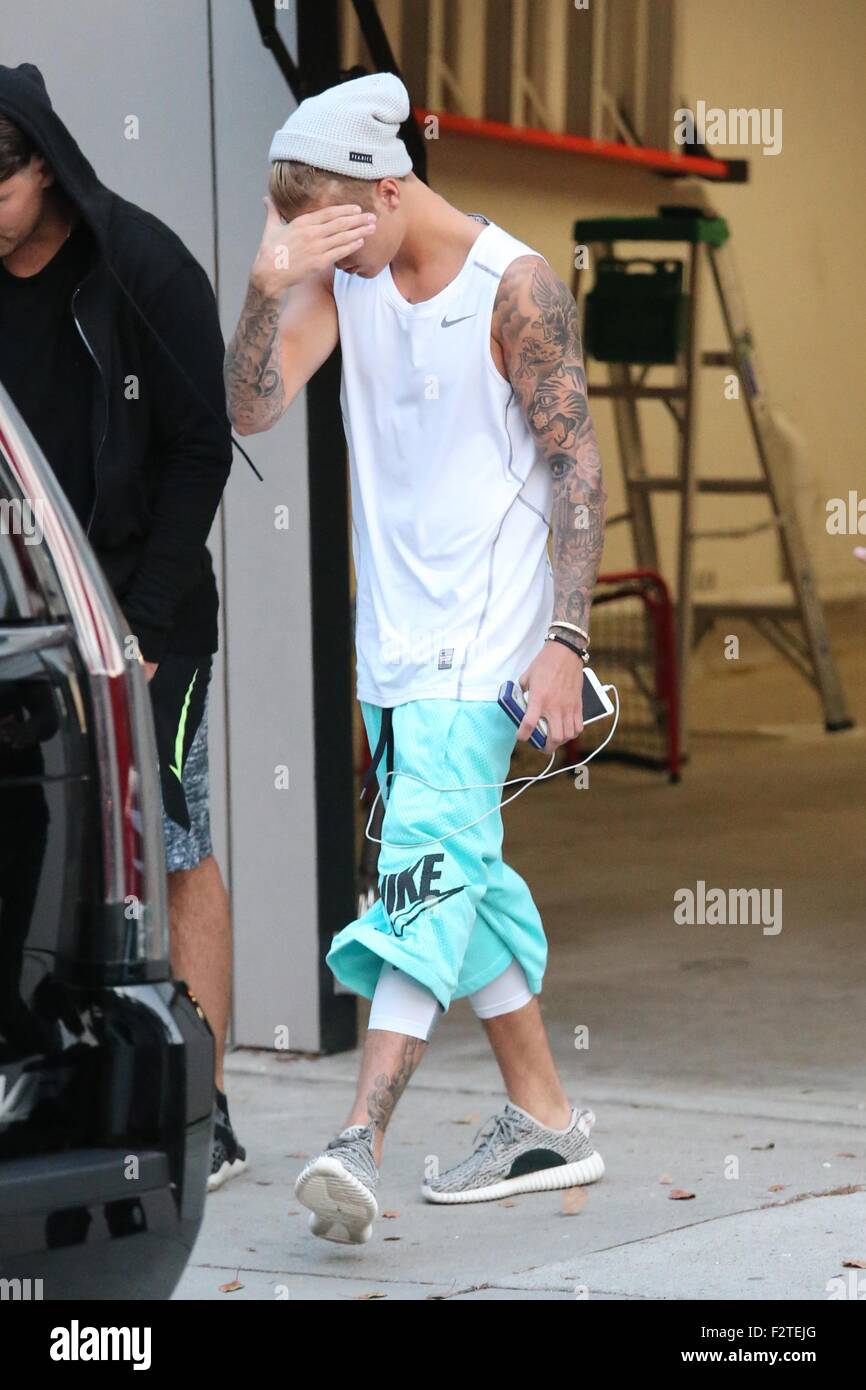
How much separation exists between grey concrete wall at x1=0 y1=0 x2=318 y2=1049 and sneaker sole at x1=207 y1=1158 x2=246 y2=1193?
883 millimetres

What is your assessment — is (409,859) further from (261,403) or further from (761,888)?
(761,888)

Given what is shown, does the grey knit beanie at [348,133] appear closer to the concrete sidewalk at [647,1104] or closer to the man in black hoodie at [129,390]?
the man in black hoodie at [129,390]

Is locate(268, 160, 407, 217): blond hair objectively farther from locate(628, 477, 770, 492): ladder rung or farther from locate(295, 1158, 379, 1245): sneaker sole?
locate(628, 477, 770, 492): ladder rung

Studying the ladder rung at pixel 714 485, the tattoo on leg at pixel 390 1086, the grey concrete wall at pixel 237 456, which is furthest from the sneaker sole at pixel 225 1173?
the ladder rung at pixel 714 485

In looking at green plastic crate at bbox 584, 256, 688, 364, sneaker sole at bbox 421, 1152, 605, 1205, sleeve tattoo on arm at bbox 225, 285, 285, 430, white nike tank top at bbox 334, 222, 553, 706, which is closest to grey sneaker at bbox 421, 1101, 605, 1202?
sneaker sole at bbox 421, 1152, 605, 1205

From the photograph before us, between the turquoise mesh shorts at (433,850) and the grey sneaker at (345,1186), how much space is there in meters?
0.29

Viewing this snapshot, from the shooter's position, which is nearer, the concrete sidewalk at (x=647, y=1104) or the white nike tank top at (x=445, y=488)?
the concrete sidewalk at (x=647, y=1104)

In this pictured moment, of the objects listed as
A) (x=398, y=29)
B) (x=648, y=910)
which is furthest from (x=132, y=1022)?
(x=398, y=29)

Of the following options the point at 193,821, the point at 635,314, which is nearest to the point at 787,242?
the point at 635,314

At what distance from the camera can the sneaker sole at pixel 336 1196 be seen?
11.9 ft

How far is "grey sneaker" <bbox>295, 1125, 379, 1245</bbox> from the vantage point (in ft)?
11.9

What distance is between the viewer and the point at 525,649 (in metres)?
3.96

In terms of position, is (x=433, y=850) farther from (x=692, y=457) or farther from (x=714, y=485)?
(x=714, y=485)

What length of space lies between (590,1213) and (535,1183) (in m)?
0.16
